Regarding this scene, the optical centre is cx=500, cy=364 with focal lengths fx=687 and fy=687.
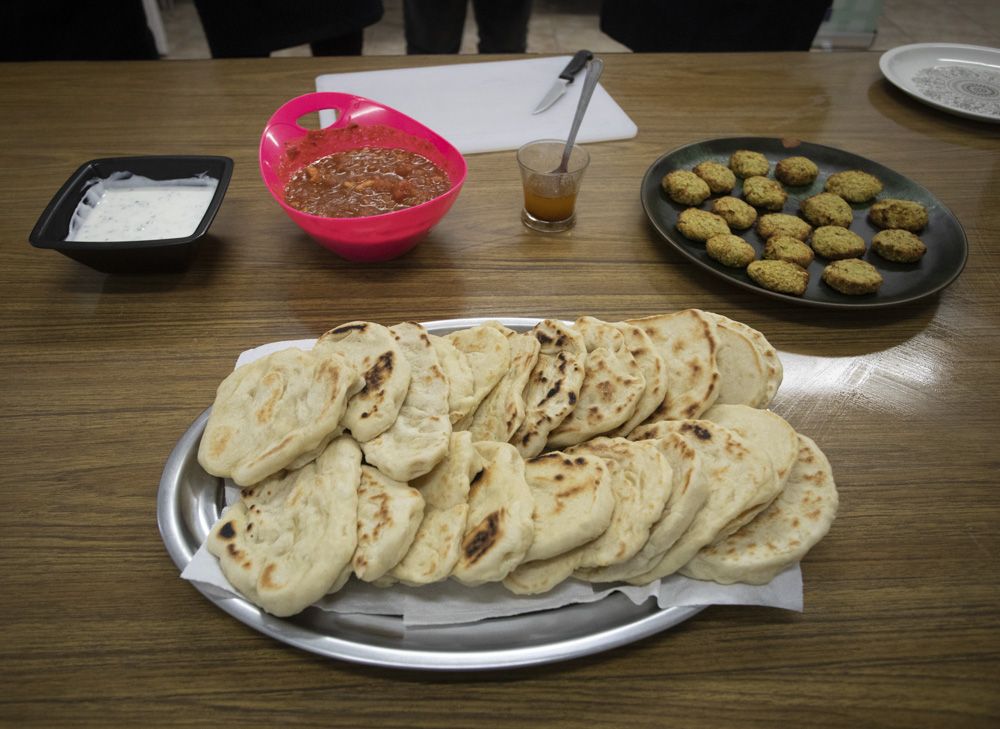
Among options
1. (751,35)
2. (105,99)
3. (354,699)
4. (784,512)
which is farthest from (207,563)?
(751,35)

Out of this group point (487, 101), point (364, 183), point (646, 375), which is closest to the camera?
point (646, 375)

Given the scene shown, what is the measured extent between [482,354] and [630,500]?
1.70ft

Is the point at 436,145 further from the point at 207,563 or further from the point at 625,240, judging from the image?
the point at 207,563

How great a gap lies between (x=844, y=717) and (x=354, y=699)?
916 millimetres

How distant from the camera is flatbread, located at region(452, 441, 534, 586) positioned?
1.28m

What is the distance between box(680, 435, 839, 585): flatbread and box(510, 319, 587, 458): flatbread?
16.1 inches

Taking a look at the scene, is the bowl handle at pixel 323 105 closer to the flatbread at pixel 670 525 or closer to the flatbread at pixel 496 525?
the flatbread at pixel 496 525

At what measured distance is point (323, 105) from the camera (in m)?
2.50

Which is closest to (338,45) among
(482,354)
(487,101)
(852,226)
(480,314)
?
(487,101)

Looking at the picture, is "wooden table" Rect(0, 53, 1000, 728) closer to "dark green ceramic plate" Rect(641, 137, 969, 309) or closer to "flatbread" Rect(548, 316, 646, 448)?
"dark green ceramic plate" Rect(641, 137, 969, 309)

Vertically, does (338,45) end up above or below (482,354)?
below

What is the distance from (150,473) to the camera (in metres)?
1.68

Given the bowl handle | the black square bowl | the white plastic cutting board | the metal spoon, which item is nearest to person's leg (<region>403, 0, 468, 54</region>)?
the white plastic cutting board

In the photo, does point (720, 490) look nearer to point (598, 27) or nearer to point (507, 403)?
point (507, 403)
